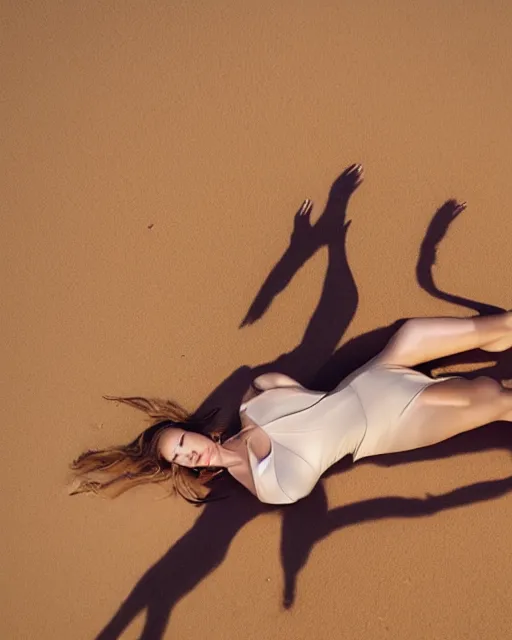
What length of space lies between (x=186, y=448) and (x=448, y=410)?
950 mm

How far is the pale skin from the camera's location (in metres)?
2.24

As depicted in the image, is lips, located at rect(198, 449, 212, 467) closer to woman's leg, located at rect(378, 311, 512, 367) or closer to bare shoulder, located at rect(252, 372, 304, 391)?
bare shoulder, located at rect(252, 372, 304, 391)

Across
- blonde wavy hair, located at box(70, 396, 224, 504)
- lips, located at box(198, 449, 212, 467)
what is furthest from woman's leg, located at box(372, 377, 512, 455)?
blonde wavy hair, located at box(70, 396, 224, 504)

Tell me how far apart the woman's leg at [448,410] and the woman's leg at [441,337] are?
128 mm

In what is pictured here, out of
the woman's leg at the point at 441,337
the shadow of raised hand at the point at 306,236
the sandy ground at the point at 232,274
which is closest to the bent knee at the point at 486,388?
the woman's leg at the point at 441,337

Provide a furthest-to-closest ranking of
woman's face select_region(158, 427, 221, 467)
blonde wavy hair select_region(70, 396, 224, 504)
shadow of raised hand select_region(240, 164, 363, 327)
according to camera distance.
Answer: shadow of raised hand select_region(240, 164, 363, 327), blonde wavy hair select_region(70, 396, 224, 504), woman's face select_region(158, 427, 221, 467)

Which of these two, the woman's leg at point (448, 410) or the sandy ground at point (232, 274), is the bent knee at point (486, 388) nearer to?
the woman's leg at point (448, 410)

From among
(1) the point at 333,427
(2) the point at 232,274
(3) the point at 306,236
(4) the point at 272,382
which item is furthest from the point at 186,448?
(3) the point at 306,236

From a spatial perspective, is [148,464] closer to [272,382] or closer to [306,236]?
[272,382]

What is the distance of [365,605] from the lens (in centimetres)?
242

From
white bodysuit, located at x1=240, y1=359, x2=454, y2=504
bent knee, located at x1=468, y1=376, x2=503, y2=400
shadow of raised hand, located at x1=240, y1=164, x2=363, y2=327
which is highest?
shadow of raised hand, located at x1=240, y1=164, x2=363, y2=327

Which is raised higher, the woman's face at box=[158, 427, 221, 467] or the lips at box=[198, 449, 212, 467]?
the woman's face at box=[158, 427, 221, 467]

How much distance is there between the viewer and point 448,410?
2242 mm

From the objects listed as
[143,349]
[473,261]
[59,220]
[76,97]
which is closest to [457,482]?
[473,261]
